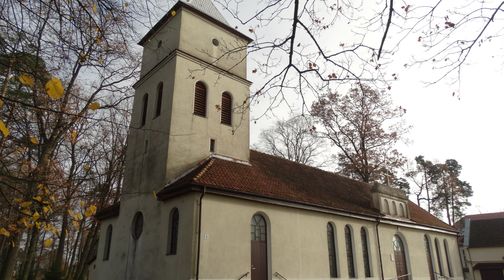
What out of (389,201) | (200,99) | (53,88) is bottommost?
(53,88)

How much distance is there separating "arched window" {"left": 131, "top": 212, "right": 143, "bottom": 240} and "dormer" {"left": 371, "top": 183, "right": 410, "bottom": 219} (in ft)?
44.0

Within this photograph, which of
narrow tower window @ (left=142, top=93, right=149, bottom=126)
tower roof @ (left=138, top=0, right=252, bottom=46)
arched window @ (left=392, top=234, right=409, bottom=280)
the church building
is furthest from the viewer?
arched window @ (left=392, top=234, right=409, bottom=280)

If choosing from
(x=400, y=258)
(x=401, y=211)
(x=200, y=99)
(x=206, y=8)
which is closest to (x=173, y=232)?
(x=200, y=99)

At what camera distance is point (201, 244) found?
12055mm

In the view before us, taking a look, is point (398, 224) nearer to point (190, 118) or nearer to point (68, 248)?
point (190, 118)

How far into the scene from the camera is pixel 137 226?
15.2 metres

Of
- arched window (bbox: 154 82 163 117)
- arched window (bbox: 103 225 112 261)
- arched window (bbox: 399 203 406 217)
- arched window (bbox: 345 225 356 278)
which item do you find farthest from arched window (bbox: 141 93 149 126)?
arched window (bbox: 399 203 406 217)

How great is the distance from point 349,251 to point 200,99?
10.5 meters

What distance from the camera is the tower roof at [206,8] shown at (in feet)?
58.0

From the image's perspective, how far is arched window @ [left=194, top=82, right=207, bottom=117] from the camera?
16234 mm

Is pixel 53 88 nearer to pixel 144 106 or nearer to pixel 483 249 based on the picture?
pixel 144 106

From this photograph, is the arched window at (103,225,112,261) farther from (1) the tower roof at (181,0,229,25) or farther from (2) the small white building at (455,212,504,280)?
(2) the small white building at (455,212,504,280)

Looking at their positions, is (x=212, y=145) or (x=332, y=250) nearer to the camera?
(x=212, y=145)

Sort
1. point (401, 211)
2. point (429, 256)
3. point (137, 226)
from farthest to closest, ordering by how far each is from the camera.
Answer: point (429, 256)
point (401, 211)
point (137, 226)
